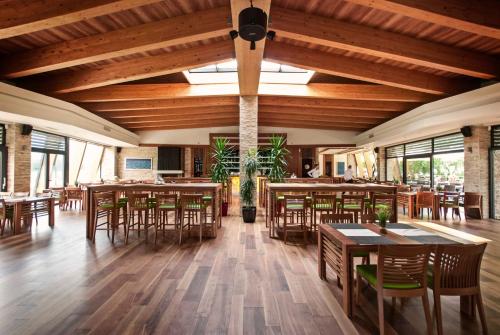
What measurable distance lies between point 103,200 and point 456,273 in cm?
527

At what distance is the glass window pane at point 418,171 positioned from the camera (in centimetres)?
978

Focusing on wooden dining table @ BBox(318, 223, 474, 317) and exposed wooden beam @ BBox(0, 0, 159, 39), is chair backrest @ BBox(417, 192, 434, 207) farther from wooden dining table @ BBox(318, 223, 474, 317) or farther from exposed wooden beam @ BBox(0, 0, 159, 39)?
exposed wooden beam @ BBox(0, 0, 159, 39)

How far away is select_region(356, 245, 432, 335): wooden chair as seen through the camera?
208 centimetres

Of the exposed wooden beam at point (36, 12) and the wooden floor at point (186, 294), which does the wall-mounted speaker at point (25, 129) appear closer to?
the wooden floor at point (186, 294)

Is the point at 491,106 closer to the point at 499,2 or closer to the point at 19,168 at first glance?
the point at 499,2

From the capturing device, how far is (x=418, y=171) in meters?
10.3

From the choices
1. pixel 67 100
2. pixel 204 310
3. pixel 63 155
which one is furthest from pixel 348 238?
pixel 63 155

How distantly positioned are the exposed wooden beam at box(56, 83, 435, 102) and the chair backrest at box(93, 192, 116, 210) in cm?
329

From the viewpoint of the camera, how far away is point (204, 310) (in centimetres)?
258

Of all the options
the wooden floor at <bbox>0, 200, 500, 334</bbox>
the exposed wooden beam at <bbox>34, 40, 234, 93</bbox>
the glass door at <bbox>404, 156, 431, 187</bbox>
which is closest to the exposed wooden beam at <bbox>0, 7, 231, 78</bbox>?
the exposed wooden beam at <bbox>34, 40, 234, 93</bbox>

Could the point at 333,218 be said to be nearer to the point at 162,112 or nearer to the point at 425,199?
the point at 425,199

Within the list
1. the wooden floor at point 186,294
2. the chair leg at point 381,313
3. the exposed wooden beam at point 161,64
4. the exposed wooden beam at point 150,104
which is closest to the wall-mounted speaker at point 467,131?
the wooden floor at point 186,294

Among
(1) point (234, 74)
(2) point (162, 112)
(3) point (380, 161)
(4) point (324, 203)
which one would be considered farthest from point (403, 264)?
(3) point (380, 161)

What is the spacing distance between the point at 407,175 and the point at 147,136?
1112 centimetres
